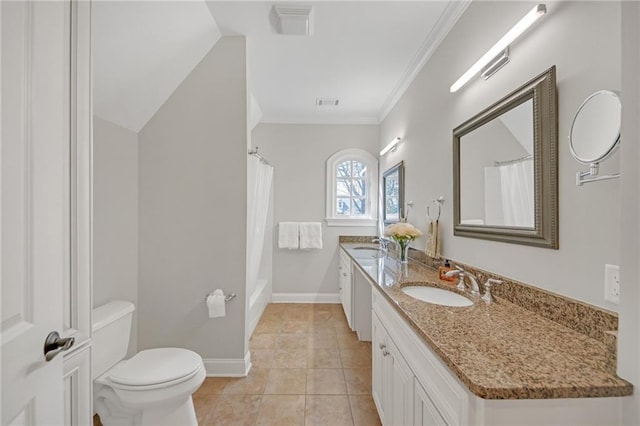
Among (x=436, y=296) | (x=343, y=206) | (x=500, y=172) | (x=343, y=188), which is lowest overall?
(x=436, y=296)

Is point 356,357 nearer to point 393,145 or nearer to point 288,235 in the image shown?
point 288,235

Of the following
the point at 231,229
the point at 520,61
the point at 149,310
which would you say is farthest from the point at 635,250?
the point at 149,310

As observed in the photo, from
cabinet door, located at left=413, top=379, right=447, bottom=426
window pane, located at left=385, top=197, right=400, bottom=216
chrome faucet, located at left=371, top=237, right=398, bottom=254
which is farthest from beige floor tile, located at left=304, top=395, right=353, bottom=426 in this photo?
window pane, located at left=385, top=197, right=400, bottom=216

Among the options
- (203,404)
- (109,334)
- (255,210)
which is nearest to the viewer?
(109,334)

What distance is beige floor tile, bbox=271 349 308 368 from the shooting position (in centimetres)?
236

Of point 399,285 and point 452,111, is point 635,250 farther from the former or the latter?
point 452,111

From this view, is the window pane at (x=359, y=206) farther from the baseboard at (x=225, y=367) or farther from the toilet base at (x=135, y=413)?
the toilet base at (x=135, y=413)

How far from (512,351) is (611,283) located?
1.28ft

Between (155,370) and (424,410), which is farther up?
(424,410)

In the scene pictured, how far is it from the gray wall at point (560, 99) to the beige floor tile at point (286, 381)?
4.64 ft

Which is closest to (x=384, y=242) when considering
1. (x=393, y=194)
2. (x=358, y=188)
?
(x=393, y=194)

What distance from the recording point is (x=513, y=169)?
1353mm

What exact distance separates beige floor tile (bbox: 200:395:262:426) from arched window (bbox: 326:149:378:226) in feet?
8.07
